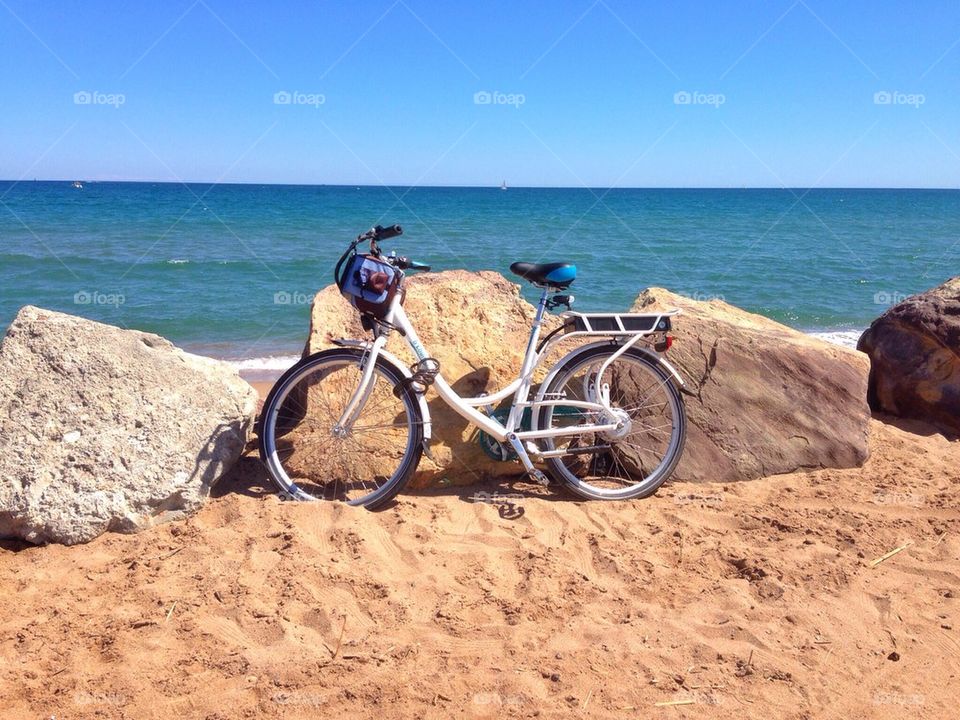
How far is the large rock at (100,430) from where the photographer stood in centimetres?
366

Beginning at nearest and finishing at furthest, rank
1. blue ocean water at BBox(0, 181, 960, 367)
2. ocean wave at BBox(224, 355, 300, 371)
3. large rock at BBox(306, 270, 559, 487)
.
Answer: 1. large rock at BBox(306, 270, 559, 487)
2. ocean wave at BBox(224, 355, 300, 371)
3. blue ocean water at BBox(0, 181, 960, 367)

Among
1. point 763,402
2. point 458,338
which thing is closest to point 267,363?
point 458,338

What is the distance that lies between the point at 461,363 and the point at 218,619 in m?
2.20

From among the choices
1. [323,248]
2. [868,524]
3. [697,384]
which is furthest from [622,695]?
[323,248]

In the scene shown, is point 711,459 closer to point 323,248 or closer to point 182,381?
point 182,381

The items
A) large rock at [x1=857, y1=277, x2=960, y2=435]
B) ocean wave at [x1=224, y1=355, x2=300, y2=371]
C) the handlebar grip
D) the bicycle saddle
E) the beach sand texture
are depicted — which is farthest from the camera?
ocean wave at [x1=224, y1=355, x2=300, y2=371]

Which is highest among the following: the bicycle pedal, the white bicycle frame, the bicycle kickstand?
the white bicycle frame

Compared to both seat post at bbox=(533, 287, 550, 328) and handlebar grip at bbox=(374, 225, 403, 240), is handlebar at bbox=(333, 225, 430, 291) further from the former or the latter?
seat post at bbox=(533, 287, 550, 328)

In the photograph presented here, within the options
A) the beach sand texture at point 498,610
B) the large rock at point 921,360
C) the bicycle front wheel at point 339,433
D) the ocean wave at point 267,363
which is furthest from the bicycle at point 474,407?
the ocean wave at point 267,363

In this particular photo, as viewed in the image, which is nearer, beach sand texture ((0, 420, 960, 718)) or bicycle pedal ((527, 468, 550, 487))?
beach sand texture ((0, 420, 960, 718))

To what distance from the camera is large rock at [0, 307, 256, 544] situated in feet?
12.0

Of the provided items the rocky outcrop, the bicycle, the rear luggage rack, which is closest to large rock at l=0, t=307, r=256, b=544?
the bicycle

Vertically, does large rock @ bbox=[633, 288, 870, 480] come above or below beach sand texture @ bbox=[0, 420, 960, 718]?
above

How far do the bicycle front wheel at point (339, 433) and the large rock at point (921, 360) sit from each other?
12.9 ft
